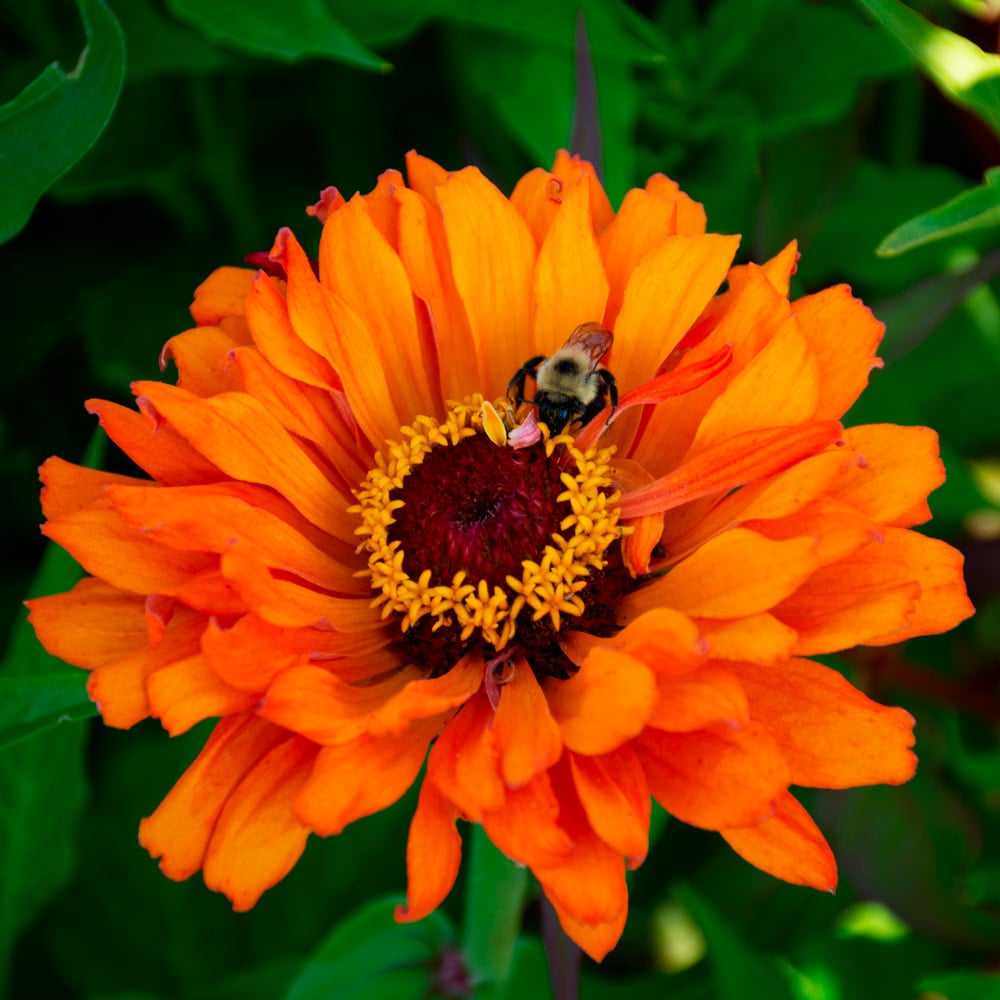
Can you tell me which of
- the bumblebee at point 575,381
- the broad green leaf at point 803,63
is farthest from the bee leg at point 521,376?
the broad green leaf at point 803,63

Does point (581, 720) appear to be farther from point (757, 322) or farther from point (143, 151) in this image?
point (143, 151)

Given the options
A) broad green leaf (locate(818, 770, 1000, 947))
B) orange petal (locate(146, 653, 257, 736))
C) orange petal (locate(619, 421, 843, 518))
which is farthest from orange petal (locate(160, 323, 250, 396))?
broad green leaf (locate(818, 770, 1000, 947))

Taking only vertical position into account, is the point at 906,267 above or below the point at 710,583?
below

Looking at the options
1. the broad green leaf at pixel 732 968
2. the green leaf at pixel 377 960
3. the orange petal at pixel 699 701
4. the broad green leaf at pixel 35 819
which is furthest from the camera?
the broad green leaf at pixel 35 819

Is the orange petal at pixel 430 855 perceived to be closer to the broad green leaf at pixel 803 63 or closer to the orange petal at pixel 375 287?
the orange petal at pixel 375 287

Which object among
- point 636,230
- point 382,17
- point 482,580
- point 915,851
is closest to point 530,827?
point 482,580

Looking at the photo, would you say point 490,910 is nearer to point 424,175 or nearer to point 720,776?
point 720,776

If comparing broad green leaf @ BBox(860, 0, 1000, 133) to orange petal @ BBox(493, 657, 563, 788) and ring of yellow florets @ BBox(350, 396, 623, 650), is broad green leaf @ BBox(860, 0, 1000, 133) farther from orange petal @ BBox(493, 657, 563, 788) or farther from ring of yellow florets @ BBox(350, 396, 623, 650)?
orange petal @ BBox(493, 657, 563, 788)

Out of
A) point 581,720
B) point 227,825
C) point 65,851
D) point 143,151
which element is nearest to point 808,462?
point 581,720
